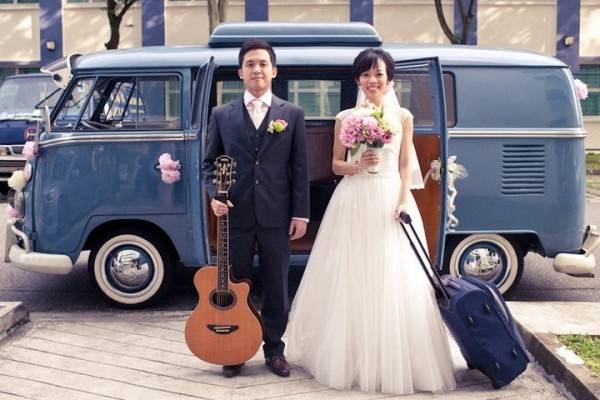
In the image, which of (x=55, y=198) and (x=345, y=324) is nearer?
(x=345, y=324)

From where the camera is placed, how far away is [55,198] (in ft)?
22.1

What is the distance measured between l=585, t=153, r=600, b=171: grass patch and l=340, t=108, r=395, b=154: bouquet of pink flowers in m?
15.6

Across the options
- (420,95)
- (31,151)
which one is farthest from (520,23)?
(31,151)

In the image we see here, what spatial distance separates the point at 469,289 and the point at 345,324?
29.1 inches

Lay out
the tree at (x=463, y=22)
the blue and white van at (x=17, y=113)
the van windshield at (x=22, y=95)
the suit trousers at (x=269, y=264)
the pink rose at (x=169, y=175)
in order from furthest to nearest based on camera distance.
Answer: the tree at (x=463, y=22) → the van windshield at (x=22, y=95) → the blue and white van at (x=17, y=113) → the pink rose at (x=169, y=175) → the suit trousers at (x=269, y=264)

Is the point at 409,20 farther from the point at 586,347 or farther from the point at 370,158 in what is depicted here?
the point at 370,158

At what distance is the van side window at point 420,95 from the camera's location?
672 centimetres

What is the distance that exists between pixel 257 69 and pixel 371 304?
1.51 metres

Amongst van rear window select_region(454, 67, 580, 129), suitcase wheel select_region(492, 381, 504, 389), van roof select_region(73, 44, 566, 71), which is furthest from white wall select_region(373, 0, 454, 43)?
suitcase wheel select_region(492, 381, 504, 389)

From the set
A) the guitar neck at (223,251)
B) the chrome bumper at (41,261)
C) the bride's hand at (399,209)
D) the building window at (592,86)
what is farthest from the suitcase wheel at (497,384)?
the building window at (592,86)

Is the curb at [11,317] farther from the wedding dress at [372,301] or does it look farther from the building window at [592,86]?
the building window at [592,86]

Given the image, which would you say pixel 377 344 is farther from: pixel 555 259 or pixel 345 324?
pixel 555 259

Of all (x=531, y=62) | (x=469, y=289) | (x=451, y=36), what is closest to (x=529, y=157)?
(x=531, y=62)

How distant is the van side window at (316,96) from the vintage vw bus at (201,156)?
0.80 ft
